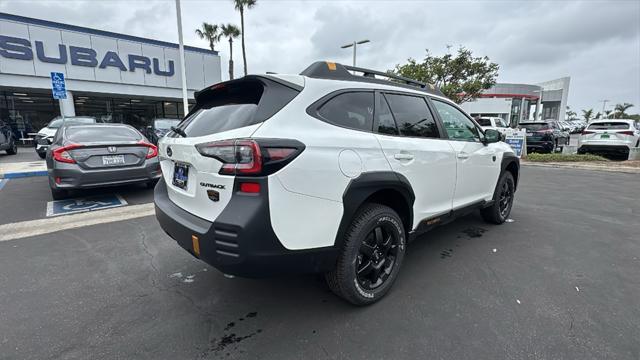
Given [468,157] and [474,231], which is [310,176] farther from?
[474,231]

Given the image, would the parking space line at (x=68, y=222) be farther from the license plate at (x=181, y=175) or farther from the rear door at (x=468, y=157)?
the rear door at (x=468, y=157)

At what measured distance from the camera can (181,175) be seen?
2.40 metres

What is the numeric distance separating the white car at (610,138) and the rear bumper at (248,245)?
1469cm

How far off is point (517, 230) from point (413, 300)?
2.58 m

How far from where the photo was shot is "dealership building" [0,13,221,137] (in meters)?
16.4

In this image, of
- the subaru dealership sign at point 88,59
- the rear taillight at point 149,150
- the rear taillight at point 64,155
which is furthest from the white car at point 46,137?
the rear taillight at point 149,150

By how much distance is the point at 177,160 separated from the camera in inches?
95.3

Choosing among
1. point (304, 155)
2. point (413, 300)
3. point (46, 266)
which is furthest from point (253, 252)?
point (46, 266)

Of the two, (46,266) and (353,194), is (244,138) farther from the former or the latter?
(46,266)

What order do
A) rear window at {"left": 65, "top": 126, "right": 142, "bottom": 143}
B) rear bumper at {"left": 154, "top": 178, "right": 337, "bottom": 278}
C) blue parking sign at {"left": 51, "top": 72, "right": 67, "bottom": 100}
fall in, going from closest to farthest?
rear bumper at {"left": 154, "top": 178, "right": 337, "bottom": 278}
rear window at {"left": 65, "top": 126, "right": 142, "bottom": 143}
blue parking sign at {"left": 51, "top": 72, "right": 67, "bottom": 100}

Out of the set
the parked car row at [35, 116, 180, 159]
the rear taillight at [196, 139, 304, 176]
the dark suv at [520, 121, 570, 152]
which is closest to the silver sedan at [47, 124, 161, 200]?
the rear taillight at [196, 139, 304, 176]

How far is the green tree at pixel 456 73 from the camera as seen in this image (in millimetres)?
20938

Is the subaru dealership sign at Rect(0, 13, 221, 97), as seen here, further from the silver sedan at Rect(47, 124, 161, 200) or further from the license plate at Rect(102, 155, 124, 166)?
the license plate at Rect(102, 155, 124, 166)

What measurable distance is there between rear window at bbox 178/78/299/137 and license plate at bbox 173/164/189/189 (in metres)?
0.27
